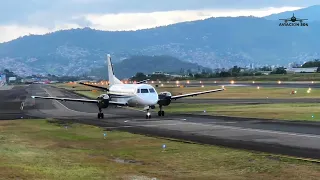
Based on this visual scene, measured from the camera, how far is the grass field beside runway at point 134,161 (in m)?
18.6

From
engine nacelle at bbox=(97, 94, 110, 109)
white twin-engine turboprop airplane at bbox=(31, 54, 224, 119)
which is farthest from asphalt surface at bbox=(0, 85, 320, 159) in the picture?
engine nacelle at bbox=(97, 94, 110, 109)

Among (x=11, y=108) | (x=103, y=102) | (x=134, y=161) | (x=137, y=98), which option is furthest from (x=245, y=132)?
(x=11, y=108)

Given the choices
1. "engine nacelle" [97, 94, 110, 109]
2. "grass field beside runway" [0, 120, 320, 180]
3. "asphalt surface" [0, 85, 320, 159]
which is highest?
"engine nacelle" [97, 94, 110, 109]

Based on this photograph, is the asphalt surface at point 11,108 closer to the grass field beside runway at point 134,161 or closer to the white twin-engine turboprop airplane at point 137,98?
the white twin-engine turboprop airplane at point 137,98

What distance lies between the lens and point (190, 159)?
74.9ft

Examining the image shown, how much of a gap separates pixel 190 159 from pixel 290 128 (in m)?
15.5

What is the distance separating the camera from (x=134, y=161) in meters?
22.6

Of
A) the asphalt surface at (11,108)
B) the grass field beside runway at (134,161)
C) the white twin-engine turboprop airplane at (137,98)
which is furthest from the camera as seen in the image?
the asphalt surface at (11,108)

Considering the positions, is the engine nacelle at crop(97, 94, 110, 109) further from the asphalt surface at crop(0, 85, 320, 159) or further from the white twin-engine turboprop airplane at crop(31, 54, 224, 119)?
the asphalt surface at crop(0, 85, 320, 159)

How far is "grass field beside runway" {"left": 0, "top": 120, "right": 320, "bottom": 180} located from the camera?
1858 centimetres

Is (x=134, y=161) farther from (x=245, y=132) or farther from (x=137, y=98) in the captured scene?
(x=137, y=98)

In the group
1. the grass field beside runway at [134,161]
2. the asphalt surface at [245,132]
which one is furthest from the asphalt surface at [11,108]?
the grass field beside runway at [134,161]

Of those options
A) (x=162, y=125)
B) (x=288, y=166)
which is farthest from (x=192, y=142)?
(x=162, y=125)

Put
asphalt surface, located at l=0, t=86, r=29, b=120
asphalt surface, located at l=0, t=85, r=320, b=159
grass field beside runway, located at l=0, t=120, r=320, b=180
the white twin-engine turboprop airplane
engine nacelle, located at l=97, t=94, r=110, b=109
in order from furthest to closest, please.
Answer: asphalt surface, located at l=0, t=86, r=29, b=120 < engine nacelle, located at l=97, t=94, r=110, b=109 < the white twin-engine turboprop airplane < asphalt surface, located at l=0, t=85, r=320, b=159 < grass field beside runway, located at l=0, t=120, r=320, b=180
